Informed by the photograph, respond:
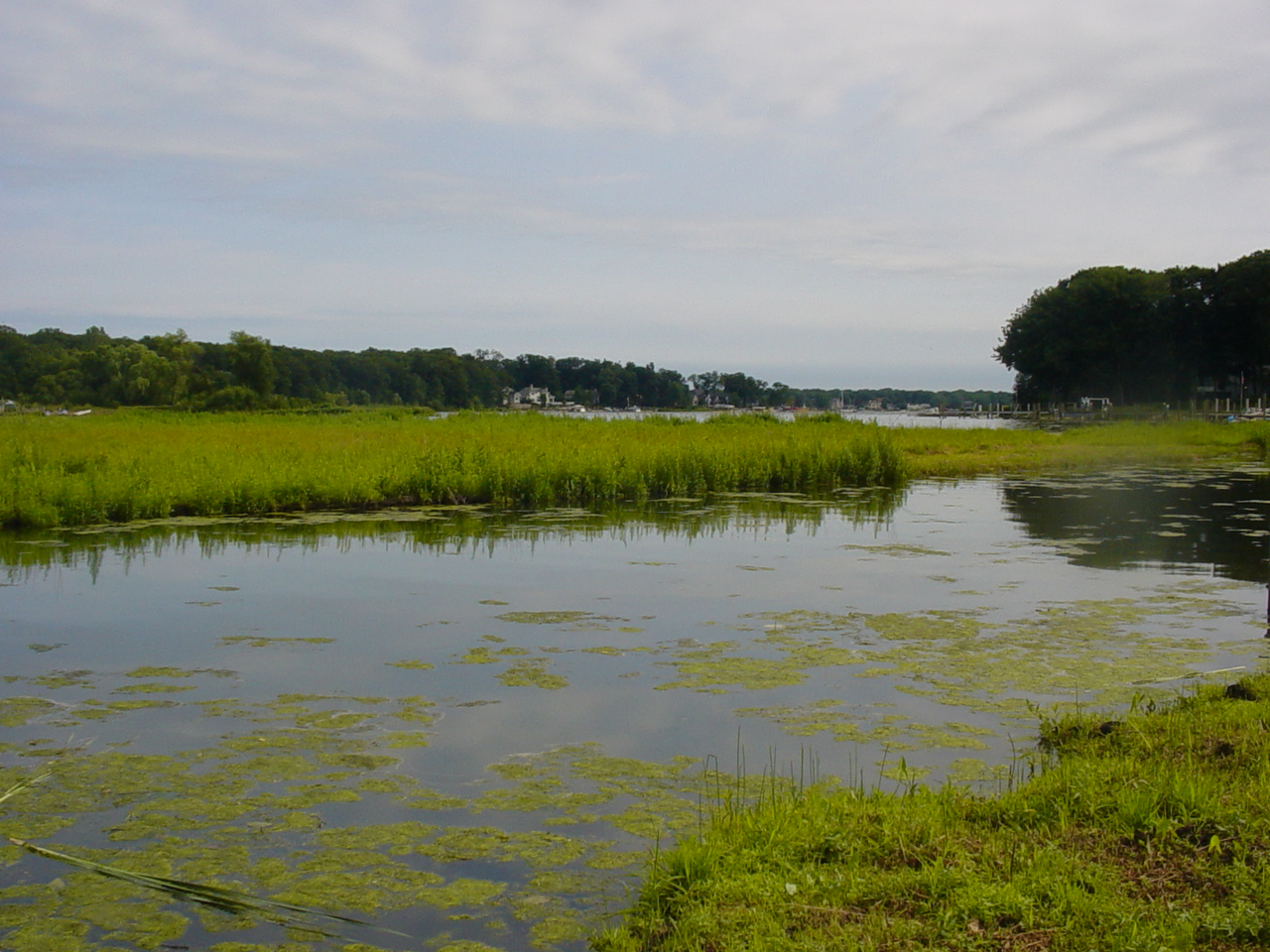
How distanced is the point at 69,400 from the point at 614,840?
213 feet

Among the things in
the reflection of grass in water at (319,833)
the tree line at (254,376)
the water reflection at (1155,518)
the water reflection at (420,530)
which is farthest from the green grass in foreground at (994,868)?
the tree line at (254,376)

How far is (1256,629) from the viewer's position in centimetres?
897

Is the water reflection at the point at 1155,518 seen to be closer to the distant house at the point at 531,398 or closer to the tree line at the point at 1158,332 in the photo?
the tree line at the point at 1158,332

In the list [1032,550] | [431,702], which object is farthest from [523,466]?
[431,702]

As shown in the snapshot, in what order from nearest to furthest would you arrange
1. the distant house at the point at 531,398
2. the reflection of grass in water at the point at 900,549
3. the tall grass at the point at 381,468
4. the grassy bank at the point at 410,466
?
1. the reflection of grass in water at the point at 900,549
2. the tall grass at the point at 381,468
3. the grassy bank at the point at 410,466
4. the distant house at the point at 531,398

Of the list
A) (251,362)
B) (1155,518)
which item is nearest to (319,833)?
(1155,518)

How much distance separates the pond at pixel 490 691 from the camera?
443cm

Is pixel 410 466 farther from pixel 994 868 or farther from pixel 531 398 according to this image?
pixel 531 398

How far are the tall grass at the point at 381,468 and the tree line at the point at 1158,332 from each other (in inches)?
2189

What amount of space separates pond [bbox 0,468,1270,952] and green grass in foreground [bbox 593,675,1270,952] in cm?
54

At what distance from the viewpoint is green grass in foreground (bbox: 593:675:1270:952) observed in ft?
11.3

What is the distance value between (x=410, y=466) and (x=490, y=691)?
499 inches

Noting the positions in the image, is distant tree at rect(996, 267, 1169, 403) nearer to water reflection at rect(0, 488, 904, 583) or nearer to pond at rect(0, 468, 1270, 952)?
water reflection at rect(0, 488, 904, 583)

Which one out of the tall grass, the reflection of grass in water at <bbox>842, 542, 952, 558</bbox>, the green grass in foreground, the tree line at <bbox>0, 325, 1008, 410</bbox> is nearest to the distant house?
the tree line at <bbox>0, 325, 1008, 410</bbox>
